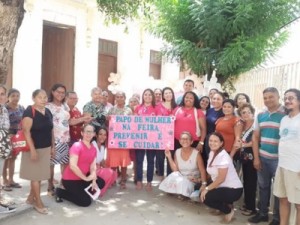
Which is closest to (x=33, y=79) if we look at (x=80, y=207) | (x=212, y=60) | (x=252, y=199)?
(x=212, y=60)

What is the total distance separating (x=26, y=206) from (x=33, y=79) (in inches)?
218

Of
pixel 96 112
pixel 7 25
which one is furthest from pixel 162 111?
pixel 7 25

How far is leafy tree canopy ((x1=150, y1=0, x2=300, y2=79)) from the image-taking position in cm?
730

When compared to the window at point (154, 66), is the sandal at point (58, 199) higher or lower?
lower

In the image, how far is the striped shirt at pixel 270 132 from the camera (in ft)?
14.6

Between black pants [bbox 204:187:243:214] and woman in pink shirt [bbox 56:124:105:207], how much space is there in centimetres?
158

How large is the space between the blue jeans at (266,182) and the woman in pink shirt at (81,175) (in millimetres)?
2197

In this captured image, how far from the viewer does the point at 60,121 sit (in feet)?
17.5

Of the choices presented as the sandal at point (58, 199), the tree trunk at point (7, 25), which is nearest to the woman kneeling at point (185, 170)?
the sandal at point (58, 199)

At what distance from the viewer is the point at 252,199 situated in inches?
202

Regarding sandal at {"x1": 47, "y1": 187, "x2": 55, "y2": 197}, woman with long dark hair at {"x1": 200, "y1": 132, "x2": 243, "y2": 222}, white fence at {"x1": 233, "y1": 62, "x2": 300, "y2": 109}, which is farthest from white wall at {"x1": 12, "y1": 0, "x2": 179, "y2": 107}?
woman with long dark hair at {"x1": 200, "y1": 132, "x2": 243, "y2": 222}

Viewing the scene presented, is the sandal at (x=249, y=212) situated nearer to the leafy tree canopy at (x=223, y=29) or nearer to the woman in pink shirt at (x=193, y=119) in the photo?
the woman in pink shirt at (x=193, y=119)

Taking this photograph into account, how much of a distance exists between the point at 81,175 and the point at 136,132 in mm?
1321

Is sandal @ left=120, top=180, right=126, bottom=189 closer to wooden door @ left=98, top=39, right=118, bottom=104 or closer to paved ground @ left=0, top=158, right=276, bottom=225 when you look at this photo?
paved ground @ left=0, top=158, right=276, bottom=225
